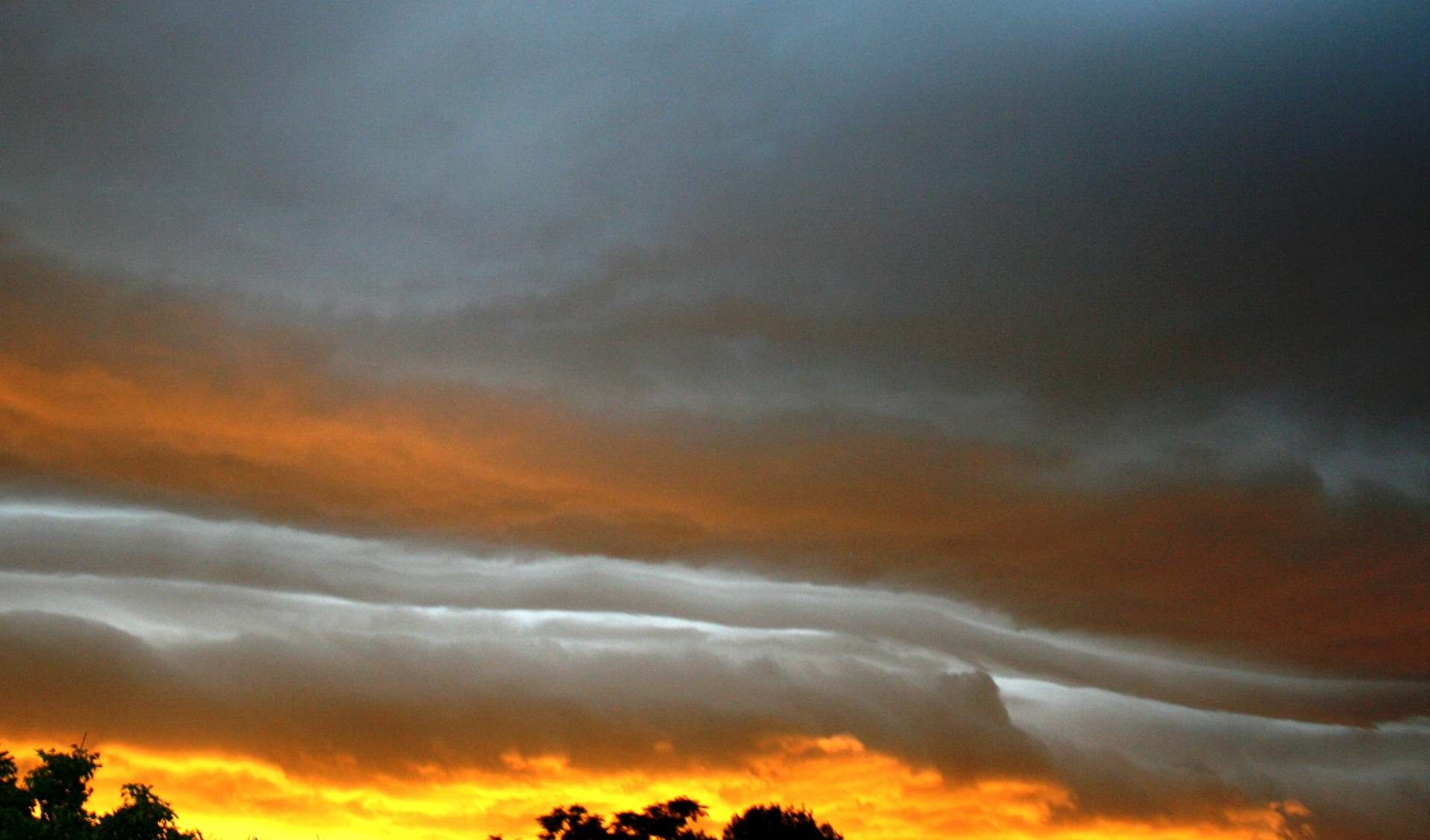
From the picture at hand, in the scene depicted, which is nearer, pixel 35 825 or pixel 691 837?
pixel 35 825

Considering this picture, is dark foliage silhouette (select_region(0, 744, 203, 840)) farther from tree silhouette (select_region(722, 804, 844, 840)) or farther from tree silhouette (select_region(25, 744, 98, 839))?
tree silhouette (select_region(722, 804, 844, 840))

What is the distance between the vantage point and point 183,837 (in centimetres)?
9025

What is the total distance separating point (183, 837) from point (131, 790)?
14.5 ft

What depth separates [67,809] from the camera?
89.1 metres

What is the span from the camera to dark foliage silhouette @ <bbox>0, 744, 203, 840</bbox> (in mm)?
86500

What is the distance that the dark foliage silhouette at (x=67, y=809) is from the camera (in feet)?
284

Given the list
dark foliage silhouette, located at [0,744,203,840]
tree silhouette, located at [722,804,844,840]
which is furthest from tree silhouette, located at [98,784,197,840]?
tree silhouette, located at [722,804,844,840]

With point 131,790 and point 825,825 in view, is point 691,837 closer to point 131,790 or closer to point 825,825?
point 825,825

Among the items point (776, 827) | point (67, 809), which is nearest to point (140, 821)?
point (67, 809)

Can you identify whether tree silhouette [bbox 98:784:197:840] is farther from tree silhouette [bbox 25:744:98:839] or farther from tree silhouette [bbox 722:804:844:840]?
tree silhouette [bbox 722:804:844:840]

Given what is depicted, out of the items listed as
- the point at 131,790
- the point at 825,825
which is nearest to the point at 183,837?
the point at 131,790

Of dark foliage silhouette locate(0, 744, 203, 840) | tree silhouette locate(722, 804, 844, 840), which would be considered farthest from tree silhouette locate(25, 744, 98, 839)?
tree silhouette locate(722, 804, 844, 840)

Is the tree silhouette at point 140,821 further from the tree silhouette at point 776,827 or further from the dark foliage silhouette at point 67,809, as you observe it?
the tree silhouette at point 776,827

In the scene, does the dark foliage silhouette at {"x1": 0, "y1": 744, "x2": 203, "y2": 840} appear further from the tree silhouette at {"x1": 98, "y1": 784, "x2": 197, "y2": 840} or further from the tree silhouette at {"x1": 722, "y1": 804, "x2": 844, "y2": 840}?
the tree silhouette at {"x1": 722, "y1": 804, "x2": 844, "y2": 840}
